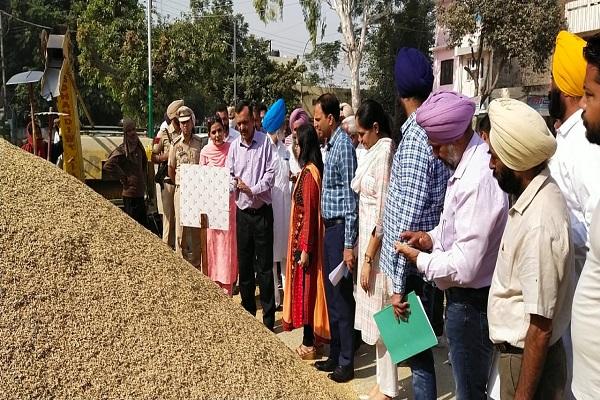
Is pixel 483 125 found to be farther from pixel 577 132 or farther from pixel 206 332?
pixel 206 332

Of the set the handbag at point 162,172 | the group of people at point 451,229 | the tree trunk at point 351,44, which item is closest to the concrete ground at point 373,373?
the group of people at point 451,229

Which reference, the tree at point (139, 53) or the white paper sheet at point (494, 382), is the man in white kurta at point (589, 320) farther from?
the tree at point (139, 53)

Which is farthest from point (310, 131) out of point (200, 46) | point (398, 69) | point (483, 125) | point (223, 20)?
point (223, 20)

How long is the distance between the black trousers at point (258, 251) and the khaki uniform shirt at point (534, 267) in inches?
106

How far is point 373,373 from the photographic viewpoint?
155 inches

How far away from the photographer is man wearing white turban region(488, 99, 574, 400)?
184cm

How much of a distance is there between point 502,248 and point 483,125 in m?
1.01

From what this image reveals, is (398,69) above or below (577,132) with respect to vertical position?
above

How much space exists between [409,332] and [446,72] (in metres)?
30.0

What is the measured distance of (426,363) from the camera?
9.43 ft

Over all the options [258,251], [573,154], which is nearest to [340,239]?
[258,251]

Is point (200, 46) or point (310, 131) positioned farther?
point (200, 46)

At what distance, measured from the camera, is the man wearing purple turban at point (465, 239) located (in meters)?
2.30

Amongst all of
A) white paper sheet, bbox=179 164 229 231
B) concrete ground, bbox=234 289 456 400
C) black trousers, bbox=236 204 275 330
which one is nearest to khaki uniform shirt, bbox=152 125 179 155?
white paper sheet, bbox=179 164 229 231
